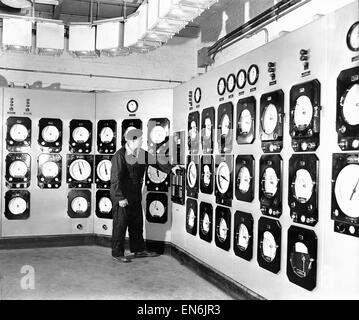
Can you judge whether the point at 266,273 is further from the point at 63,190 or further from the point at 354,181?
the point at 63,190

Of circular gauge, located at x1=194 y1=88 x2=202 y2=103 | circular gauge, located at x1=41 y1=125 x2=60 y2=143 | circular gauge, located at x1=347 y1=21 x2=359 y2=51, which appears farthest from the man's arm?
circular gauge, located at x1=347 y1=21 x2=359 y2=51

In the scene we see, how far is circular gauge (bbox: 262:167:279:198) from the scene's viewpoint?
2969 millimetres

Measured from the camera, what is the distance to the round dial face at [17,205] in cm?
516

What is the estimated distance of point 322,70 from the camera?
2.52m

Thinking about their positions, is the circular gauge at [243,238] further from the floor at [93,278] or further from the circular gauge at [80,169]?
the circular gauge at [80,169]

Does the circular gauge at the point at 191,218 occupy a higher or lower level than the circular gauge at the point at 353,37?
lower

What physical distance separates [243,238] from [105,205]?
2.48 metres

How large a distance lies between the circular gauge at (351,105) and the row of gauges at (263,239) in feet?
2.45

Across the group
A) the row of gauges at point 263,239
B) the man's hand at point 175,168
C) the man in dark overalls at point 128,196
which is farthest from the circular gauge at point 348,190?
the man in dark overalls at point 128,196

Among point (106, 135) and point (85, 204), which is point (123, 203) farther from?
point (106, 135)

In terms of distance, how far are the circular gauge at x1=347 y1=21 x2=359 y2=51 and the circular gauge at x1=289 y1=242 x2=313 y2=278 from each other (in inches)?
48.3

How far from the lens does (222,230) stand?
3.76 meters

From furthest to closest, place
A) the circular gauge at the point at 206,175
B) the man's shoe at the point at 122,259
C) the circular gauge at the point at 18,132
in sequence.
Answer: the circular gauge at the point at 18,132
the man's shoe at the point at 122,259
the circular gauge at the point at 206,175

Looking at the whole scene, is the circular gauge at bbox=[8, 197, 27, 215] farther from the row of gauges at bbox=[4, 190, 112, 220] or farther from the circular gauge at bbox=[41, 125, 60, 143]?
the circular gauge at bbox=[41, 125, 60, 143]
